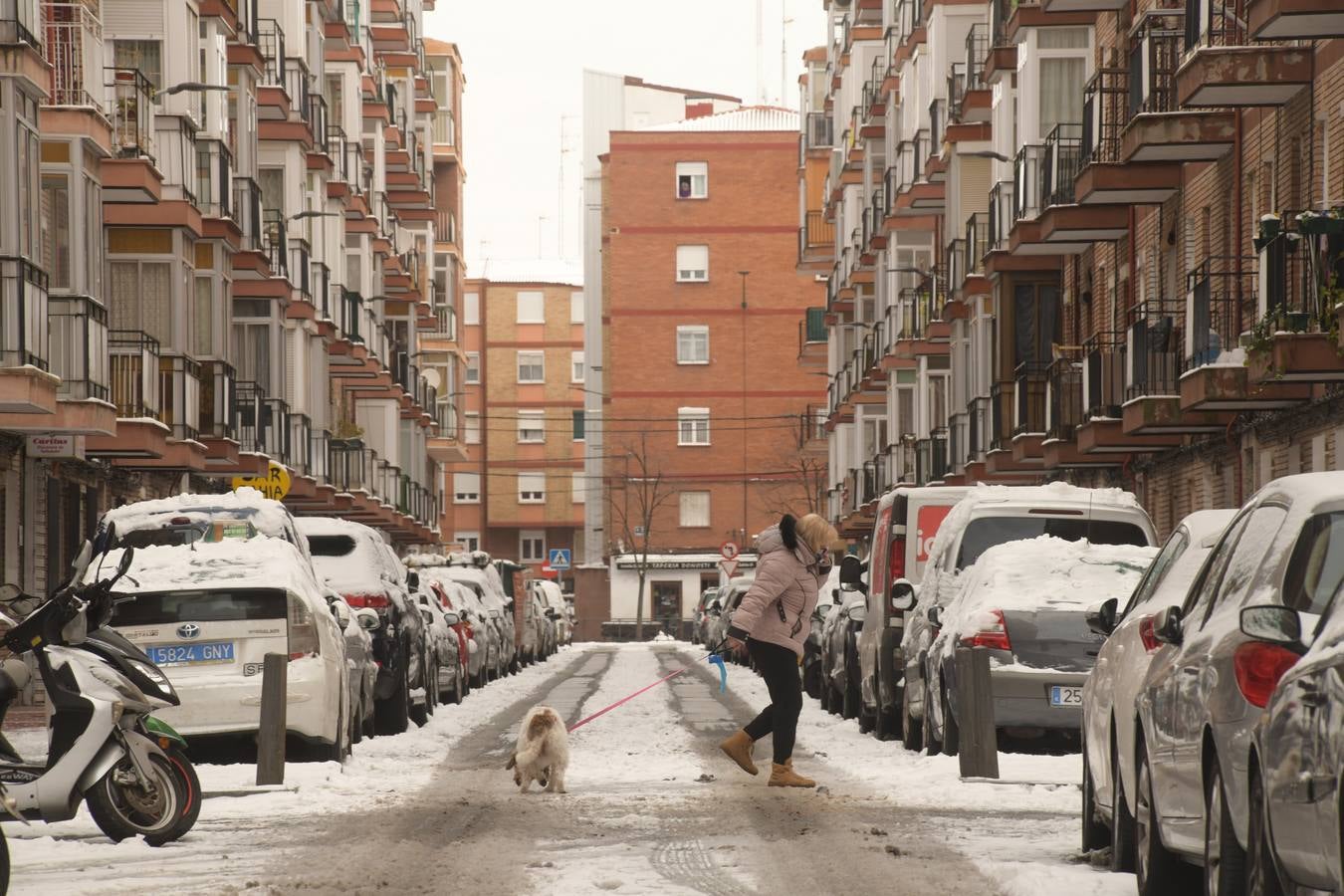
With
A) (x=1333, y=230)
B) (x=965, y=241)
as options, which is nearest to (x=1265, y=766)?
(x=1333, y=230)

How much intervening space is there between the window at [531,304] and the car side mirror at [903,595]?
333 feet

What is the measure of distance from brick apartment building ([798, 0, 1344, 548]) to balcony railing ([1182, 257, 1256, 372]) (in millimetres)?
59

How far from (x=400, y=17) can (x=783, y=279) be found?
91.5 feet

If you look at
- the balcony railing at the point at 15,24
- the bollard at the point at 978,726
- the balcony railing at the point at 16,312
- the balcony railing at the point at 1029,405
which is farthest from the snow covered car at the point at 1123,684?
the balcony railing at the point at 1029,405

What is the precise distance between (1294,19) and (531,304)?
100.0 m

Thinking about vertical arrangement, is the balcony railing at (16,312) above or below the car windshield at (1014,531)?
above

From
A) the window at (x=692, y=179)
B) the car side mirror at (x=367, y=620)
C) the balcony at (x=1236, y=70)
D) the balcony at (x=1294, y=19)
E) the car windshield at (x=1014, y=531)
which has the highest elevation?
the window at (x=692, y=179)

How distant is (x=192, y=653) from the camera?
16.1 meters

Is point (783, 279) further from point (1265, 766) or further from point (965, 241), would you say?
point (1265, 766)

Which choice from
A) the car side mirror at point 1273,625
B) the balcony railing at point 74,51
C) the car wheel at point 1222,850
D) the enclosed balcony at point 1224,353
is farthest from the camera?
the balcony railing at point 74,51

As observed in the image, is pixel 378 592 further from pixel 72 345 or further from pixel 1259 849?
pixel 1259 849

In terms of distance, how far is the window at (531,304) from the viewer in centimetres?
12062

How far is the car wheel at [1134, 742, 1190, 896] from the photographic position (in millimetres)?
8766

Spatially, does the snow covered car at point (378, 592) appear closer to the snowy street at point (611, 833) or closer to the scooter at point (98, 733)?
the snowy street at point (611, 833)
